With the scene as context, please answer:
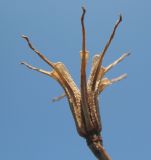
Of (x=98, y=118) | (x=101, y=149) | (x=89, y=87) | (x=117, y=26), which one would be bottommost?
(x=101, y=149)

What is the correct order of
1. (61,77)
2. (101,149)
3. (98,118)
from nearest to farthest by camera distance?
(101,149)
(98,118)
(61,77)

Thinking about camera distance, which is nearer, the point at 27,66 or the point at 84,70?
the point at 84,70

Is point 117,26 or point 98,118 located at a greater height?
point 117,26

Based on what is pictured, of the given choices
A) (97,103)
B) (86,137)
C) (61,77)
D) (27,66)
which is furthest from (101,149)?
(27,66)

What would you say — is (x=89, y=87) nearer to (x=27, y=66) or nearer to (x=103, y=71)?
(x=103, y=71)

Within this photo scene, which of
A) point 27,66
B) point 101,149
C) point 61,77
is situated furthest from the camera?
point 27,66

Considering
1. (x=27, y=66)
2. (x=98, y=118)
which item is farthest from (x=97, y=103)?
(x=27, y=66)
